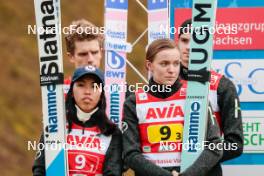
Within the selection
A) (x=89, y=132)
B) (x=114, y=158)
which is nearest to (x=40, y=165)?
(x=89, y=132)

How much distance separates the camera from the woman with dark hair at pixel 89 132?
7137 mm

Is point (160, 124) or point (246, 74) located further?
point (246, 74)

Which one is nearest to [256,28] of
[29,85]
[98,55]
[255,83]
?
[255,83]

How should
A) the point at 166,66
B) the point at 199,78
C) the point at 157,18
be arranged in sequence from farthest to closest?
the point at 157,18
the point at 166,66
the point at 199,78

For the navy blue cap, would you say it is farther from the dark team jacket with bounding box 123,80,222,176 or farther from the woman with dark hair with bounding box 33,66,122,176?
the dark team jacket with bounding box 123,80,222,176

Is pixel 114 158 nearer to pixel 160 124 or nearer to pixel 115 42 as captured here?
pixel 160 124

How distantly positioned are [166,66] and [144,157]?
641 millimetres

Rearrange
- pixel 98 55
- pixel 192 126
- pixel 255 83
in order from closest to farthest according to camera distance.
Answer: pixel 192 126
pixel 98 55
pixel 255 83

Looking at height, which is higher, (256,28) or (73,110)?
(256,28)

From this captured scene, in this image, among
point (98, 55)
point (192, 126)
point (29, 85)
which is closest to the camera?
point (192, 126)

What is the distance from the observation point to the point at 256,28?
8664 millimetres

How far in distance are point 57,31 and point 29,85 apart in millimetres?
11087

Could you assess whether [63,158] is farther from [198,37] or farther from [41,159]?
[198,37]

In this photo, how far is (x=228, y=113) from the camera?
293 inches
